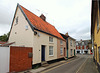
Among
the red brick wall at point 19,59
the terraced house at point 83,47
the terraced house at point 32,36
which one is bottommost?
the terraced house at point 83,47

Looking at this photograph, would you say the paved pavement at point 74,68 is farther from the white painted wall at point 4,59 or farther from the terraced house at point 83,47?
the terraced house at point 83,47

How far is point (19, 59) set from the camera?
8.38 meters

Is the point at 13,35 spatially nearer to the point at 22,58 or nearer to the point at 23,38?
the point at 23,38

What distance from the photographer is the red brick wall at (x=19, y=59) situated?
7.84 m

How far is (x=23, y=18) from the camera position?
38.5 ft

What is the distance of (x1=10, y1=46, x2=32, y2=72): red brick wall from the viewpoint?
309 inches

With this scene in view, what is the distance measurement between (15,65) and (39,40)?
4.36 metres

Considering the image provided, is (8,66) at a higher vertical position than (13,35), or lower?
lower

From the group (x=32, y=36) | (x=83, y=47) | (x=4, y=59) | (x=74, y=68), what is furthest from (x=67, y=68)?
(x=83, y=47)

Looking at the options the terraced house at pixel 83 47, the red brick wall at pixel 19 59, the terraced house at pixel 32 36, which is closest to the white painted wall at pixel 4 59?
the red brick wall at pixel 19 59

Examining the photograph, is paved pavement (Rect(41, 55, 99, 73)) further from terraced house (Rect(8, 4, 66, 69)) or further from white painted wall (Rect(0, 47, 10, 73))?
white painted wall (Rect(0, 47, 10, 73))

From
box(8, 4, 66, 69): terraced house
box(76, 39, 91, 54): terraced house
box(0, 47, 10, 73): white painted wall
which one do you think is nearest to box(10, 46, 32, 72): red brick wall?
box(0, 47, 10, 73): white painted wall

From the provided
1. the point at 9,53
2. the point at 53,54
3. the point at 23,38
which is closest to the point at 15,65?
the point at 9,53

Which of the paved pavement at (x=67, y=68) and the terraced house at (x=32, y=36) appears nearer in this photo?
the paved pavement at (x=67, y=68)
